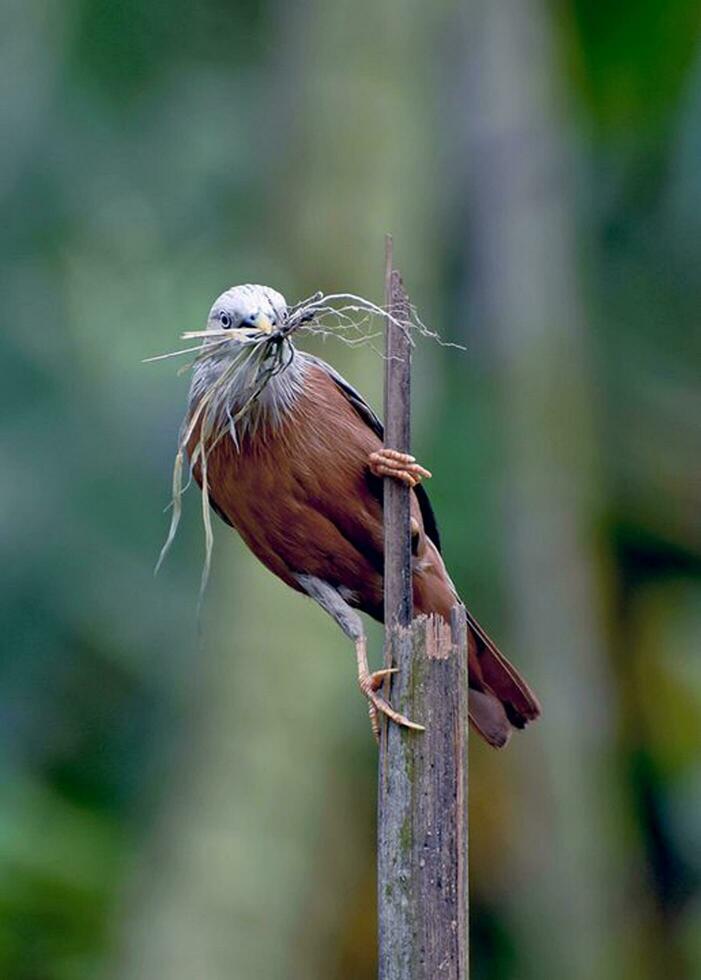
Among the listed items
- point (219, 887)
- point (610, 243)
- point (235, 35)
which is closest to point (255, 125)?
point (235, 35)

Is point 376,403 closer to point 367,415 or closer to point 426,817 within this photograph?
point 367,415

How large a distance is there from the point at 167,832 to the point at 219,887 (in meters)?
0.38

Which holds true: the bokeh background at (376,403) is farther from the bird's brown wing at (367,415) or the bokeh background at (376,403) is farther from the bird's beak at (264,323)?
the bird's beak at (264,323)

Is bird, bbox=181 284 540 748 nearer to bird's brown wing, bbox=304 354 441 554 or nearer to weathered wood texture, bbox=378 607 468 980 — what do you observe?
bird's brown wing, bbox=304 354 441 554

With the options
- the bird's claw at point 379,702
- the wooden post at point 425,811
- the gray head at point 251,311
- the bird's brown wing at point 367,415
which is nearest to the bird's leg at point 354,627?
the bird's claw at point 379,702

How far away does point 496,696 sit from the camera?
4176 millimetres

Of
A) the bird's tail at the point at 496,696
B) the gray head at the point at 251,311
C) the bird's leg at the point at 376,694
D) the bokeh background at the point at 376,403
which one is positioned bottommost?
the bird's leg at the point at 376,694

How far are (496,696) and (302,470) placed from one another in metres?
0.86

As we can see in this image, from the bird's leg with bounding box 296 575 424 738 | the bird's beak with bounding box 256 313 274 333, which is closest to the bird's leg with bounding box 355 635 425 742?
the bird's leg with bounding box 296 575 424 738

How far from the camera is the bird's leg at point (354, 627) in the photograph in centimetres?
330

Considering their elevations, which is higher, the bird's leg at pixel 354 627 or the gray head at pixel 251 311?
the gray head at pixel 251 311

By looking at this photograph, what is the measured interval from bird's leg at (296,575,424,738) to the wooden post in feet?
0.67

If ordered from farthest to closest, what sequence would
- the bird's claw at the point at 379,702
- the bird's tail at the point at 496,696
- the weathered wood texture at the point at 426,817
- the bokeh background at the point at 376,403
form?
the bokeh background at the point at 376,403 → the bird's tail at the point at 496,696 → the bird's claw at the point at 379,702 → the weathered wood texture at the point at 426,817

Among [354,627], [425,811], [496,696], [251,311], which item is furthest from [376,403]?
[425,811]
